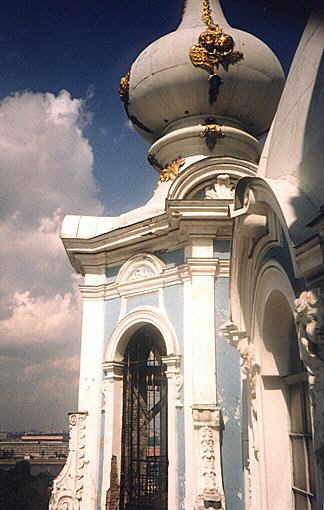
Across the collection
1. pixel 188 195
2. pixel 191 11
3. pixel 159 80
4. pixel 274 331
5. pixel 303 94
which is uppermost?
pixel 191 11

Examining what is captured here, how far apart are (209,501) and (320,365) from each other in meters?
4.68

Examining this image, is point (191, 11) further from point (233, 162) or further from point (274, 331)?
point (274, 331)

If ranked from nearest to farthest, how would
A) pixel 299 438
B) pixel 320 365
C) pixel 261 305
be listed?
pixel 320 365 < pixel 299 438 < pixel 261 305

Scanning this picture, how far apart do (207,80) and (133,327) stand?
5.50m

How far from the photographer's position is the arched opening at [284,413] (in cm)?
628

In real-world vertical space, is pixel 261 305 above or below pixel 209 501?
above

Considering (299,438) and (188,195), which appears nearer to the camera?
(299,438)

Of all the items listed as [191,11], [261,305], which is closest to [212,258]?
[261,305]

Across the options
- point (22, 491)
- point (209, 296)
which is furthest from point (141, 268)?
point (22, 491)

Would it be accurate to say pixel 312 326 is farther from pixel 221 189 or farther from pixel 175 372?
pixel 221 189

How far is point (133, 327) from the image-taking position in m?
10.5

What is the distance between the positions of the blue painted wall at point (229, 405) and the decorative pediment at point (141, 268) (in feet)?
4.19

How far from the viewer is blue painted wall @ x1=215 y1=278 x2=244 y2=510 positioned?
28.4ft

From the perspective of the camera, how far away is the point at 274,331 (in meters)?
6.84
